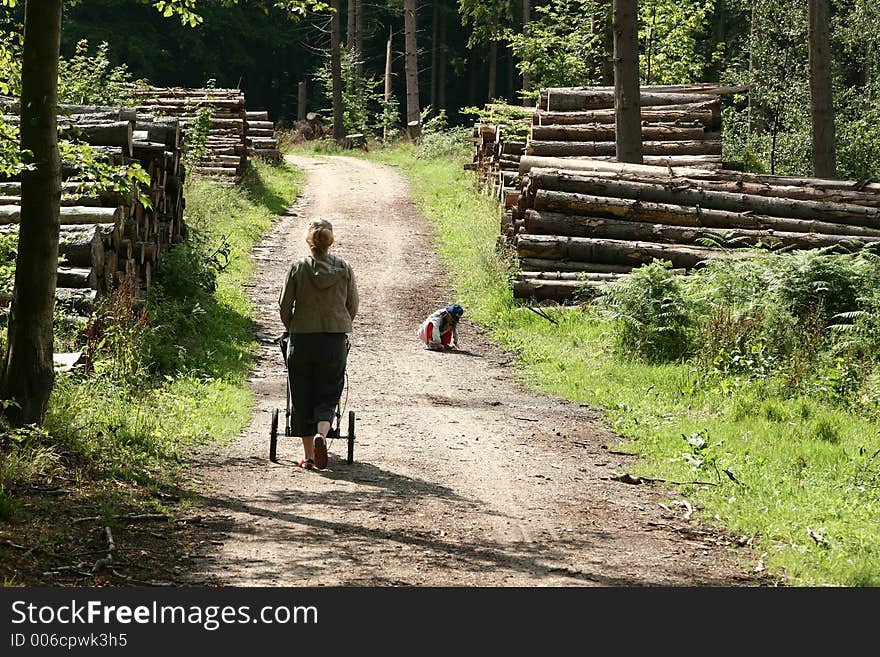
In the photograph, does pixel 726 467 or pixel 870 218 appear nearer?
pixel 726 467

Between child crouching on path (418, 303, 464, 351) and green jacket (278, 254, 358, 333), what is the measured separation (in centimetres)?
641

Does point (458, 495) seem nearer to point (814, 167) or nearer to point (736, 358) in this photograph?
point (736, 358)

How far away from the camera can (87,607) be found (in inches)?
203

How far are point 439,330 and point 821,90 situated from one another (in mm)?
11339

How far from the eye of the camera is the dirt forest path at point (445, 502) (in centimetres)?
645

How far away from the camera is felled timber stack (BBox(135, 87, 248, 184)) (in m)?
27.0

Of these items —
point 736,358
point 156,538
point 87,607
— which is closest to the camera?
point 87,607

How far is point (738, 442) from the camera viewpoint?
9.84m

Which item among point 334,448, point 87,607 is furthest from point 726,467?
point 87,607

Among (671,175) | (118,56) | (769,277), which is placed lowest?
(769,277)

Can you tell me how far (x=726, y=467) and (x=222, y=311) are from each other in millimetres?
8888

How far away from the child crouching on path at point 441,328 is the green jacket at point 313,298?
641 cm

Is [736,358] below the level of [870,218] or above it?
below

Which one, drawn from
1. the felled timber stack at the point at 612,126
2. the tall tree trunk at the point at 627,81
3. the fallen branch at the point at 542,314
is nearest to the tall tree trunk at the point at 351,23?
the felled timber stack at the point at 612,126
